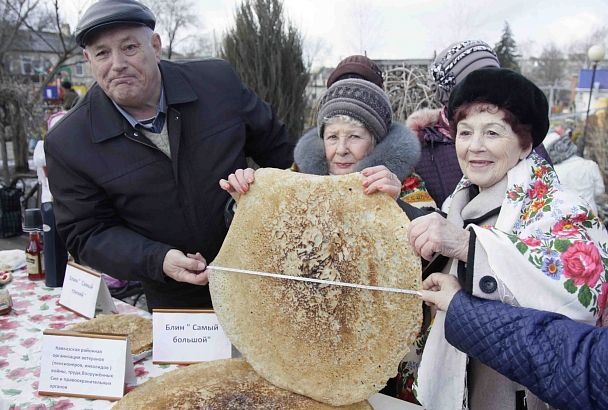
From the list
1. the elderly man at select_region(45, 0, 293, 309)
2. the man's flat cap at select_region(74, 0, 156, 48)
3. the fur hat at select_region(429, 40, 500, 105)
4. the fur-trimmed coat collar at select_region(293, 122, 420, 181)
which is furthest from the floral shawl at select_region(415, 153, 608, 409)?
the man's flat cap at select_region(74, 0, 156, 48)

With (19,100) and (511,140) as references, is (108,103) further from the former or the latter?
(19,100)

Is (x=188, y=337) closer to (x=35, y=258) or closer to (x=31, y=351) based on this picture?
(x=31, y=351)

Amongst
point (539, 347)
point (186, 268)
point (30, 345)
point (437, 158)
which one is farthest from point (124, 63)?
point (539, 347)

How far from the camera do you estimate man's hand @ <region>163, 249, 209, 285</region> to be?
73.1 inches

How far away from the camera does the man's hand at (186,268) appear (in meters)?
1.86

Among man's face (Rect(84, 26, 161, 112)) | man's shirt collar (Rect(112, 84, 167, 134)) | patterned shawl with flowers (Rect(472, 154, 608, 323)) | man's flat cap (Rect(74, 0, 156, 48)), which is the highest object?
man's flat cap (Rect(74, 0, 156, 48))

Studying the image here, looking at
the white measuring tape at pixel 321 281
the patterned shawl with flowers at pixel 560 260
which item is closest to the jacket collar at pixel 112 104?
the white measuring tape at pixel 321 281

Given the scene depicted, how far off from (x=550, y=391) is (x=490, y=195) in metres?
0.63

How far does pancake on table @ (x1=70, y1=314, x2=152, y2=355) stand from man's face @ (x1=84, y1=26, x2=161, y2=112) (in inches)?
38.4

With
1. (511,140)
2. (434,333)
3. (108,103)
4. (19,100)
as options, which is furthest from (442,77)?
(19,100)

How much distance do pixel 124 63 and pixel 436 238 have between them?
1.57 m

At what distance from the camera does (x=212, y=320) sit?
1.77m

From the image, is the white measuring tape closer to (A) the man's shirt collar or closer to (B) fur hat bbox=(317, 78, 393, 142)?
(B) fur hat bbox=(317, 78, 393, 142)

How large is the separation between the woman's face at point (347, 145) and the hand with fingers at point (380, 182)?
1.84 feet
